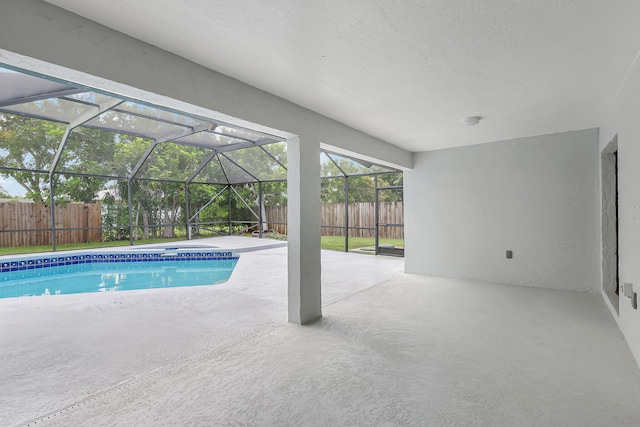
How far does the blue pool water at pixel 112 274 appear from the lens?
529 cm

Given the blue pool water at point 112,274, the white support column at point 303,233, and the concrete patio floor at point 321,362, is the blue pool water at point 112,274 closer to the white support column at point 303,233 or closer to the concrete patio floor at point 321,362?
the concrete patio floor at point 321,362

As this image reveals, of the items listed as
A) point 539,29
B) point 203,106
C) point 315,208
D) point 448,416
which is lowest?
point 448,416

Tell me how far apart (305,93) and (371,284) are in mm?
3053

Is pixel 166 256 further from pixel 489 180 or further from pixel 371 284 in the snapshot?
pixel 489 180

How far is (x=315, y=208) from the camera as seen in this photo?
10.5 feet

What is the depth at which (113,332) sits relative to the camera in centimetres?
285

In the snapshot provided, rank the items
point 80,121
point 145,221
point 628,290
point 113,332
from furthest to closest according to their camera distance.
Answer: point 145,221 < point 80,121 < point 113,332 < point 628,290

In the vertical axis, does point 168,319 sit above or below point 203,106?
below

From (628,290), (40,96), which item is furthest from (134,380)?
(40,96)

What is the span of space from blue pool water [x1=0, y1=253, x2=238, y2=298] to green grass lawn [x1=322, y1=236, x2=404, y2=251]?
10.6ft

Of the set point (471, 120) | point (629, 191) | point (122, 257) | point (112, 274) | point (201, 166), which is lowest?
point (112, 274)

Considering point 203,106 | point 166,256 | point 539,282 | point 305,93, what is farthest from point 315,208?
point 166,256

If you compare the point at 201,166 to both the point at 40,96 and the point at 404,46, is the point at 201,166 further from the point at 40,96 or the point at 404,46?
the point at 404,46

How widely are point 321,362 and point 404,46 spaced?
7.20ft
